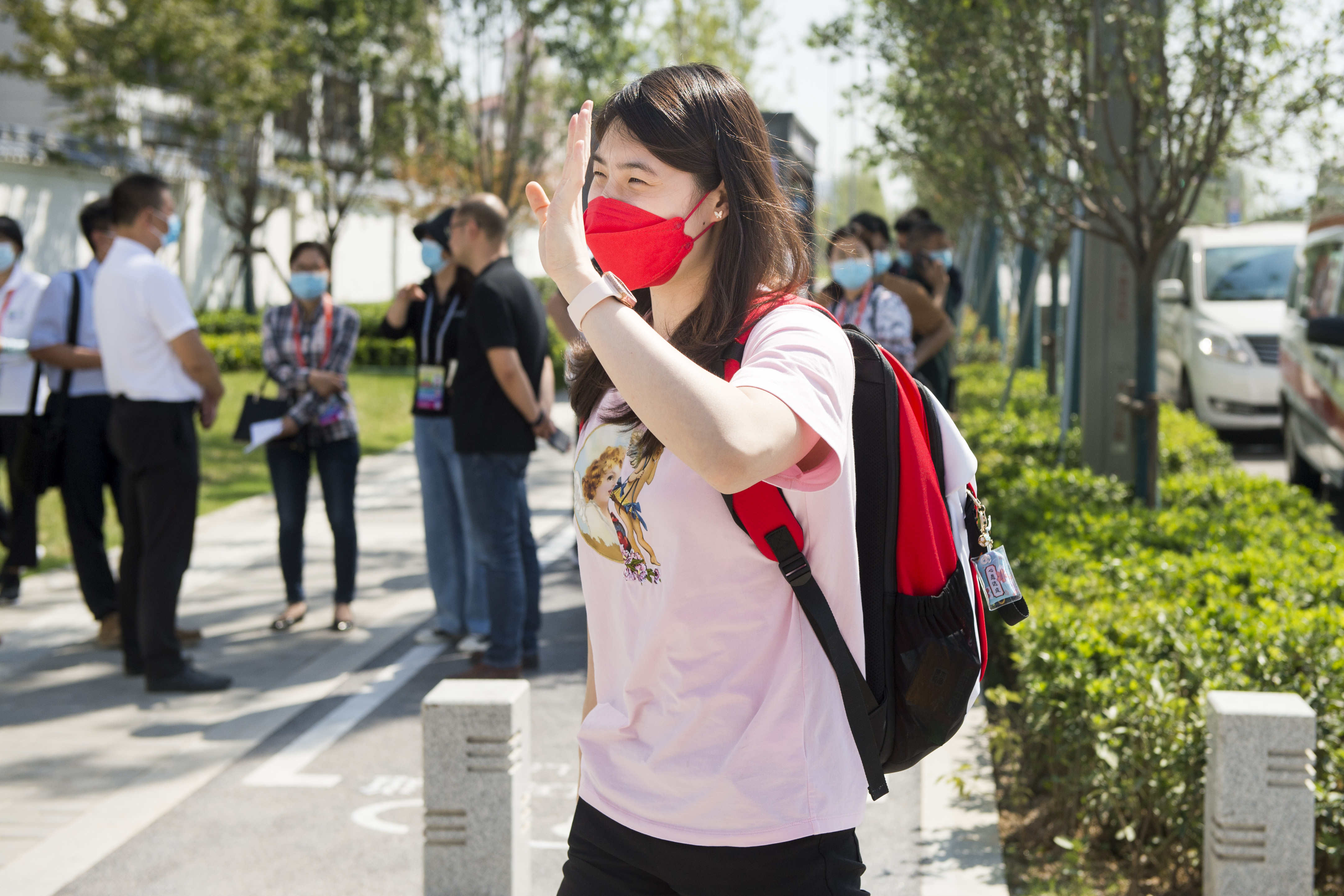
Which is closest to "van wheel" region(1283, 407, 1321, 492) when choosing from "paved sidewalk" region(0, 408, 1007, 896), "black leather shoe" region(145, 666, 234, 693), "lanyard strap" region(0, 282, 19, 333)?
"paved sidewalk" region(0, 408, 1007, 896)

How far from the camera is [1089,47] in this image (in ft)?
22.7

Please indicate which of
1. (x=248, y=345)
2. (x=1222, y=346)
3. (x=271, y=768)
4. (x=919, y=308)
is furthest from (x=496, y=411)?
(x=248, y=345)

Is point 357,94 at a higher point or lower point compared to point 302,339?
higher

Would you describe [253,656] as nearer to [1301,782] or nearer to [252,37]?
[1301,782]

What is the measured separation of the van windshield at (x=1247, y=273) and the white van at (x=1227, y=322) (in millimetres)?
10

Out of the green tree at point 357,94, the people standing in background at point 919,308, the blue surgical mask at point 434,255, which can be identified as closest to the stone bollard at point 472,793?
the blue surgical mask at point 434,255

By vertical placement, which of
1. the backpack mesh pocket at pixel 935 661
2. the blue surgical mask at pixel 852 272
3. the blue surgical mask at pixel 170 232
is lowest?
the backpack mesh pocket at pixel 935 661

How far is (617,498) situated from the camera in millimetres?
1846

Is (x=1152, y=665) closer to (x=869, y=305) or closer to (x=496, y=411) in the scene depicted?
(x=496, y=411)

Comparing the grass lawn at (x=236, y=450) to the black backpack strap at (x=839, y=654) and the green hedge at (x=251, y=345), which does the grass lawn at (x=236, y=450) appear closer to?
the green hedge at (x=251, y=345)

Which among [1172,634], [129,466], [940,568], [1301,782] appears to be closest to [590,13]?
[129,466]

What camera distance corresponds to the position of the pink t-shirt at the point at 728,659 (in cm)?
174

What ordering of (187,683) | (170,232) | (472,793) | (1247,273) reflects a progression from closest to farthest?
(472,793)
(187,683)
(170,232)
(1247,273)

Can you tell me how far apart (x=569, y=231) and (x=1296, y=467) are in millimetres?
9766
